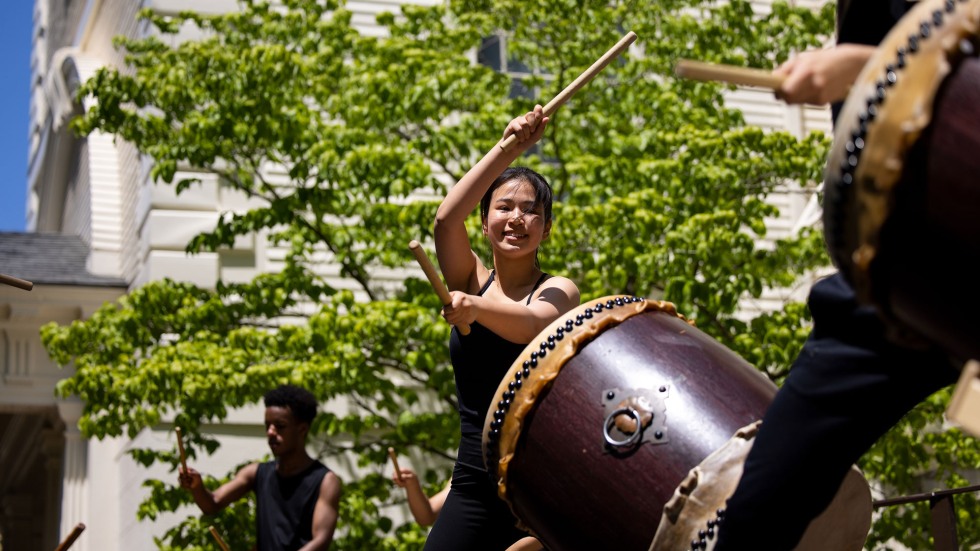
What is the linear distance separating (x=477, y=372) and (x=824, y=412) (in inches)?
59.0

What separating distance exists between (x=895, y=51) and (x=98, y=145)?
448 inches

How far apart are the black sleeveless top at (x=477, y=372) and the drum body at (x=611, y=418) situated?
503 millimetres

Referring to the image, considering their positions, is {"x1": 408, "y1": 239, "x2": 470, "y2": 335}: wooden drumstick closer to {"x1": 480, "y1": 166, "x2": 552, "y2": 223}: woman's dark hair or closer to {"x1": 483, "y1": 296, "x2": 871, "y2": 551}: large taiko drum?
{"x1": 483, "y1": 296, "x2": 871, "y2": 551}: large taiko drum

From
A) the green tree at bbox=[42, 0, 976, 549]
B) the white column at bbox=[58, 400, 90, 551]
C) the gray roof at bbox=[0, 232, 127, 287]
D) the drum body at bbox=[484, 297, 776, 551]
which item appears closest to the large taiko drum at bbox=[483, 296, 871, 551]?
the drum body at bbox=[484, 297, 776, 551]

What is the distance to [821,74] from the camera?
1711 mm

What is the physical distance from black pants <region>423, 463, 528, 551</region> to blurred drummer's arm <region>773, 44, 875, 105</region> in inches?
68.3

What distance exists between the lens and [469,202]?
3236 millimetres

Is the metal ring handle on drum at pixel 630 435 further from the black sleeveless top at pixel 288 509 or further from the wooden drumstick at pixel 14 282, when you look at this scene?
the black sleeveless top at pixel 288 509

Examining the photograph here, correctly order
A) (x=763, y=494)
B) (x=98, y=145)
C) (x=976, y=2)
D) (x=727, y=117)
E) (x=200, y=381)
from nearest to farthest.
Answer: (x=976, y=2), (x=763, y=494), (x=200, y=381), (x=727, y=117), (x=98, y=145)

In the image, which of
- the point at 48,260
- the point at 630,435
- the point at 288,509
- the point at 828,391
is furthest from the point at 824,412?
the point at 48,260

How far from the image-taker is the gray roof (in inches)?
395

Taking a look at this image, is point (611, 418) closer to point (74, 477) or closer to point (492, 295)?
point (492, 295)

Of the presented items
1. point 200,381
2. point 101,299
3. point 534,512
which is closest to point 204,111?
point 200,381

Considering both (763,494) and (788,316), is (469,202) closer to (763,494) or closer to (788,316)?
(763,494)
